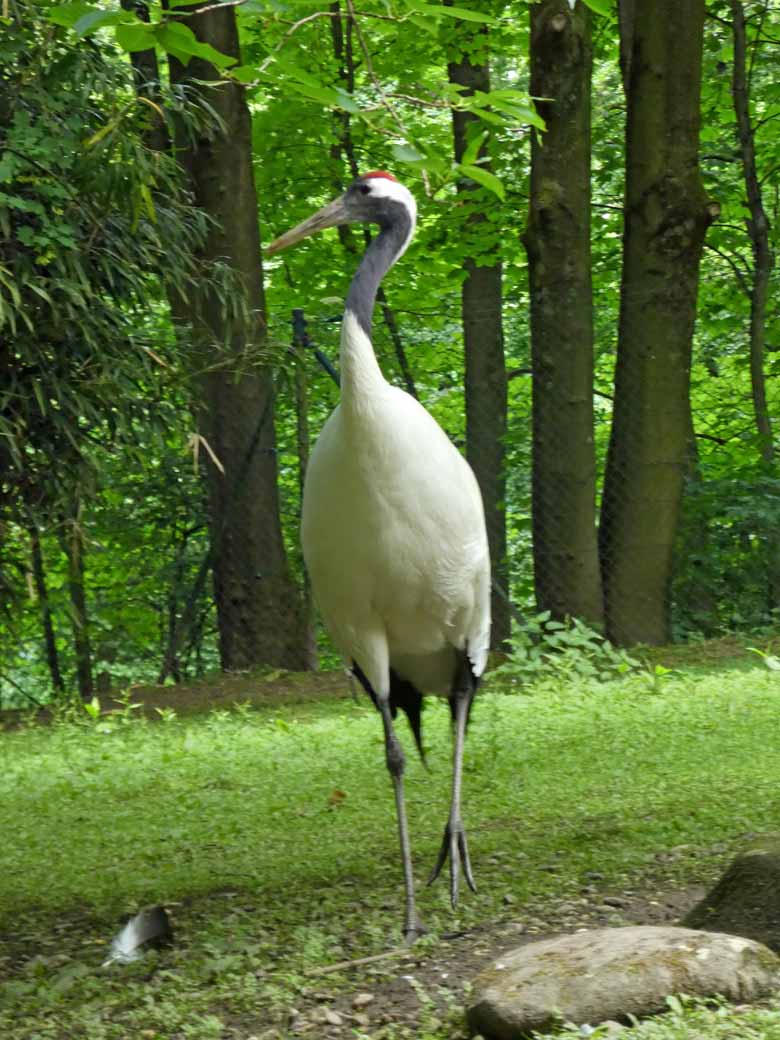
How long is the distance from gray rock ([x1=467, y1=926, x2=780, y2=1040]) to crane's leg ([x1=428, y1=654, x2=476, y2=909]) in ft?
3.82

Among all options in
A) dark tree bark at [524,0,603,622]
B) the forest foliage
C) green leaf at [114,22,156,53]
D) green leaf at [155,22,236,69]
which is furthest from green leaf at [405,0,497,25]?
dark tree bark at [524,0,603,622]

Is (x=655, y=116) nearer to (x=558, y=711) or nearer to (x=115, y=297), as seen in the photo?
(x=558, y=711)

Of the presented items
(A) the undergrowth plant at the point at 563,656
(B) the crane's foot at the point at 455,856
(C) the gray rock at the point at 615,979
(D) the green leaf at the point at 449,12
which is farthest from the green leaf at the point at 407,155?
(A) the undergrowth plant at the point at 563,656

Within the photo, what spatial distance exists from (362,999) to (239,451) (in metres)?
6.60

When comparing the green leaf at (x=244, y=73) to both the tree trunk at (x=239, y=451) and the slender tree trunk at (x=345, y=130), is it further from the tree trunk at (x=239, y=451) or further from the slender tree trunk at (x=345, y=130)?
the slender tree trunk at (x=345, y=130)

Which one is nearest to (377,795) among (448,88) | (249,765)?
(249,765)

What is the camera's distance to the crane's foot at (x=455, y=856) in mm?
4770

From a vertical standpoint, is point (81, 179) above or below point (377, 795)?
above

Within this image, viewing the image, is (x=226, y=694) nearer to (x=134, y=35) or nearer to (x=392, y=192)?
(x=392, y=192)

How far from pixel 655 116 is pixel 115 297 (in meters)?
4.85

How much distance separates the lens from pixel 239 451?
Answer: 10234 mm

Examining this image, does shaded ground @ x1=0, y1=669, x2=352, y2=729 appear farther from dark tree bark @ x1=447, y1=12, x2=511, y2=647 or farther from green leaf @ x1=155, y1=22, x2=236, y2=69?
green leaf @ x1=155, y1=22, x2=236, y2=69

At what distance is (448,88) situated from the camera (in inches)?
163

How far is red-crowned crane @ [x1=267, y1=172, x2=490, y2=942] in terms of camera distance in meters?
4.44
